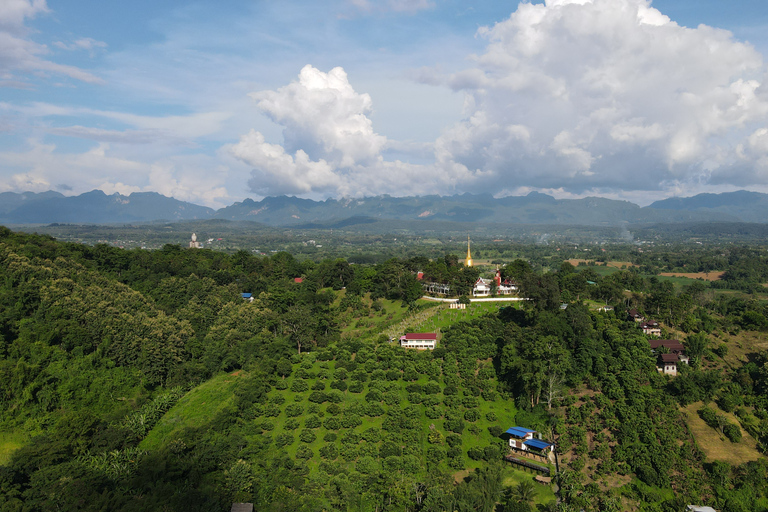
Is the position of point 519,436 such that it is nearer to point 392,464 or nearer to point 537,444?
point 537,444

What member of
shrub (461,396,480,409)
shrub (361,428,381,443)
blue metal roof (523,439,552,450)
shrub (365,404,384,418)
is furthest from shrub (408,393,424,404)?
blue metal roof (523,439,552,450)

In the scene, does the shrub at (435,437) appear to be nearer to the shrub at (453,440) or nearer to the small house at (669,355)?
the shrub at (453,440)

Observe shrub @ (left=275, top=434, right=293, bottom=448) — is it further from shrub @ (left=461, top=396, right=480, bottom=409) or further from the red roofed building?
the red roofed building

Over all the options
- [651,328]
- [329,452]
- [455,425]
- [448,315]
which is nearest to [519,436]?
[455,425]

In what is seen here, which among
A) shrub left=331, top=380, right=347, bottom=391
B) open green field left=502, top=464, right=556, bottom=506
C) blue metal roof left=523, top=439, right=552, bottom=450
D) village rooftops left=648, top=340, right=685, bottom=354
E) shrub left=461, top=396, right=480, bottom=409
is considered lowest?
open green field left=502, top=464, right=556, bottom=506

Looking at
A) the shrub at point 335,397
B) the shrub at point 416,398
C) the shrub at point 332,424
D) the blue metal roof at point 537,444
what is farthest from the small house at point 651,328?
the shrub at point 332,424

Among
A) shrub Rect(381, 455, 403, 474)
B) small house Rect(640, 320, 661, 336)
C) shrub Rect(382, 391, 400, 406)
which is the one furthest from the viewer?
small house Rect(640, 320, 661, 336)
